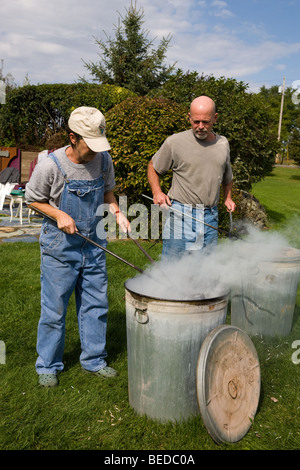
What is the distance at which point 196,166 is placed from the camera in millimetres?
3551

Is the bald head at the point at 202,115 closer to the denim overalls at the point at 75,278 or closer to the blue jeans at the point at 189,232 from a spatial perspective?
the blue jeans at the point at 189,232

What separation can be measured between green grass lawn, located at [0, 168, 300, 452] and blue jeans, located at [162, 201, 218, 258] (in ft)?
3.23

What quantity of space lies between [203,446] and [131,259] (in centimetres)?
398

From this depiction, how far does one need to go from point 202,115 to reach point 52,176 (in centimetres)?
136

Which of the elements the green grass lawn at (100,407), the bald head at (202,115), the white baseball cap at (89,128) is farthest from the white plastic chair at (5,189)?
the white baseball cap at (89,128)

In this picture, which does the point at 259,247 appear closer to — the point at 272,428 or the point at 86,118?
the point at 272,428

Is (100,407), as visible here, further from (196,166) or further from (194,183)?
(196,166)

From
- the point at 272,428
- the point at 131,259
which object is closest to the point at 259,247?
the point at 272,428

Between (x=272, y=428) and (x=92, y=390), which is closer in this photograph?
(x=272, y=428)

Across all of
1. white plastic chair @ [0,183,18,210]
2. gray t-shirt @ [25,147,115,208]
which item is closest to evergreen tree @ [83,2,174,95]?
white plastic chair @ [0,183,18,210]

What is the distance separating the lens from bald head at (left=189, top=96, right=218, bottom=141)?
341cm

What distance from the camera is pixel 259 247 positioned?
13.2 feet

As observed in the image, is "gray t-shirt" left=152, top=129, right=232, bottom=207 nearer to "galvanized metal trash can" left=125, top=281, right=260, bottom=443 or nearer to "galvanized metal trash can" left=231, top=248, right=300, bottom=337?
"galvanized metal trash can" left=231, top=248, right=300, bottom=337

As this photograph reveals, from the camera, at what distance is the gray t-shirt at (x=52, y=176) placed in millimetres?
2809
